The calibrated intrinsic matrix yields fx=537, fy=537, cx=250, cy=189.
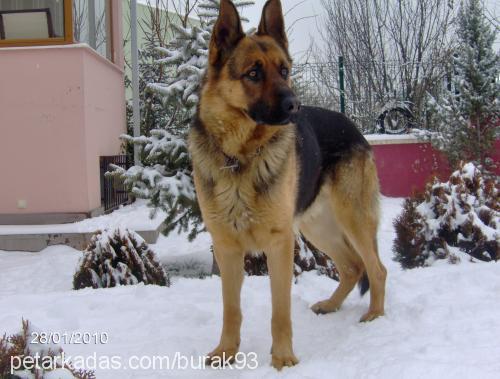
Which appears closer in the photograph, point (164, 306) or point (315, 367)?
point (315, 367)

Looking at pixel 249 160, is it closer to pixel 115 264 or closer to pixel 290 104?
pixel 290 104

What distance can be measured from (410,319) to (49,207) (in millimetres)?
6376

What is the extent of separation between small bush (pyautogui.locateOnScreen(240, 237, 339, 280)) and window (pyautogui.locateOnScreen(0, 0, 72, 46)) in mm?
4882

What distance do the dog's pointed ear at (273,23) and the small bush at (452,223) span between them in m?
3.13

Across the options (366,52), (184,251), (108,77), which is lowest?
(184,251)

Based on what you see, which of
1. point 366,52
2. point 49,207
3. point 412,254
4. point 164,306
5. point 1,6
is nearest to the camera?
point 164,306

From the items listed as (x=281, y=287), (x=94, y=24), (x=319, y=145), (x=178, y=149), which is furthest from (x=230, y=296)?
(x=94, y=24)

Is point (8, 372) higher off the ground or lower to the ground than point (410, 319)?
higher

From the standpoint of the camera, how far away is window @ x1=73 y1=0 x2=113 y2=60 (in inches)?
356

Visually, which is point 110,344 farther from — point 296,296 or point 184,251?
point 184,251

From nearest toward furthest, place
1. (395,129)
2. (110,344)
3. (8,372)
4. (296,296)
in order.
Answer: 1. (8,372)
2. (110,344)
3. (296,296)
4. (395,129)

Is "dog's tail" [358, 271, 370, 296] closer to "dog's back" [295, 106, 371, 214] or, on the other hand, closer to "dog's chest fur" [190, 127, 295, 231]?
"dog's back" [295, 106, 371, 214]

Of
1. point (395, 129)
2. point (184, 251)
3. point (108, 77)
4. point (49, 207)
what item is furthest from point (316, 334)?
point (395, 129)

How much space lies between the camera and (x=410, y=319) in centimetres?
379
